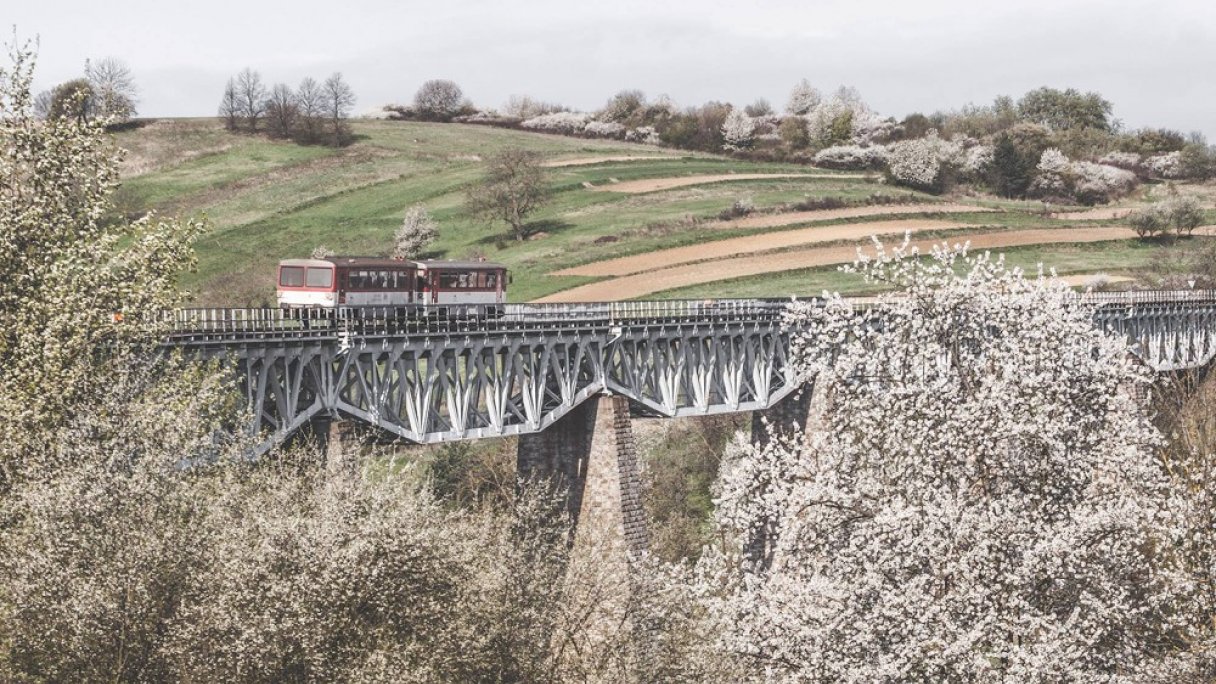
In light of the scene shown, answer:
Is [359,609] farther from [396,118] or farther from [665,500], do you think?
[396,118]

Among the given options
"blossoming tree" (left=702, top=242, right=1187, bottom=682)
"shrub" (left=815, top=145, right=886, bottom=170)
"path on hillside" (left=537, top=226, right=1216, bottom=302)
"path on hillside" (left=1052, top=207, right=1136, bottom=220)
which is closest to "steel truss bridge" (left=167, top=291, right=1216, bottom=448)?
"blossoming tree" (left=702, top=242, right=1187, bottom=682)

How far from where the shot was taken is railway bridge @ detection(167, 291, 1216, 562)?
40344mm

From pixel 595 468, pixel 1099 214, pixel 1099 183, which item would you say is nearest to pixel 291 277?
pixel 595 468

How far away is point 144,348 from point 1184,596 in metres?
23.8

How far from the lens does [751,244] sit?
106000mm

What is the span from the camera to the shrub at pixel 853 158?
146 m

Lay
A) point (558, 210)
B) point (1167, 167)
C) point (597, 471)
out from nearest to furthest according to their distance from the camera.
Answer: point (597, 471)
point (558, 210)
point (1167, 167)

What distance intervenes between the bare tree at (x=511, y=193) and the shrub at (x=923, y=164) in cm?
3940

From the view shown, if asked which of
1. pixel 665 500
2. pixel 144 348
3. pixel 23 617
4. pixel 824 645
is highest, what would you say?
pixel 144 348

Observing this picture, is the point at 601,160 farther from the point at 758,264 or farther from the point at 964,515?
the point at 964,515

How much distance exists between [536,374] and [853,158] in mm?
100772

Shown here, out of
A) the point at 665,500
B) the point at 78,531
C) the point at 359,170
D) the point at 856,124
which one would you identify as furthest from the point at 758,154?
the point at 78,531

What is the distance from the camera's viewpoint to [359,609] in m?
23.9

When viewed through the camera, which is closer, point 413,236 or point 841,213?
point 413,236
